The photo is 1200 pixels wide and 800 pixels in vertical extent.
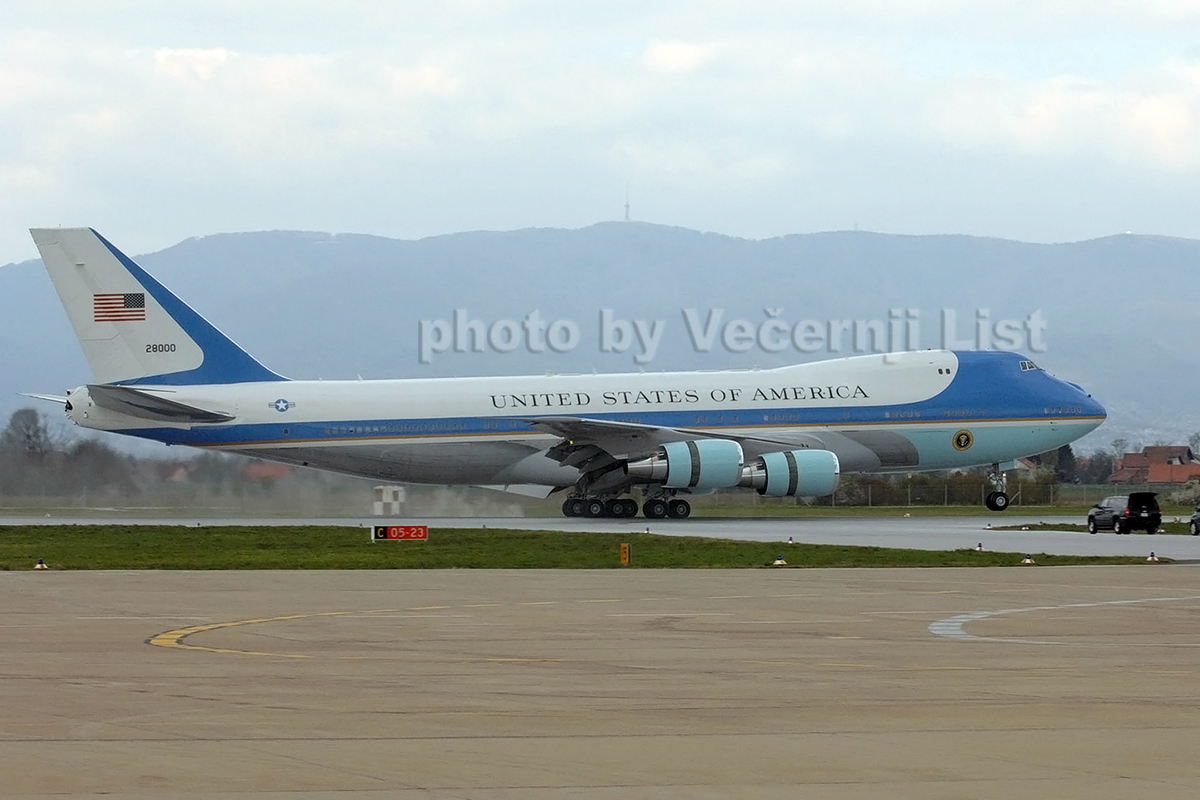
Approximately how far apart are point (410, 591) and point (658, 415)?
24256 mm

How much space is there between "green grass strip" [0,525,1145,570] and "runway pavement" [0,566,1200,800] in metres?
6.65

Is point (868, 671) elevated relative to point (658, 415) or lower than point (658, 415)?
lower

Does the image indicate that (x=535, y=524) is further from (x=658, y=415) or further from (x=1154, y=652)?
(x=1154, y=652)

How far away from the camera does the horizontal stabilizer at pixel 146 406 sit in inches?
1722

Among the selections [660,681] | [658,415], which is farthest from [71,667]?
[658,415]

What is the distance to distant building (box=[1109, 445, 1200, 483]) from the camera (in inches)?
4168

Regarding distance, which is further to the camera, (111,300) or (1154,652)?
(111,300)

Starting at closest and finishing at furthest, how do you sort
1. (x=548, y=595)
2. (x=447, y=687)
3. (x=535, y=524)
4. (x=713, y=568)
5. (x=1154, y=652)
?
(x=447, y=687)
(x=1154, y=652)
(x=548, y=595)
(x=713, y=568)
(x=535, y=524)

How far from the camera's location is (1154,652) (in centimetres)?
1498

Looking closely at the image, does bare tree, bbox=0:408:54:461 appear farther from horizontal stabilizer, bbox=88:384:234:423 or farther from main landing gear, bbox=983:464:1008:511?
main landing gear, bbox=983:464:1008:511

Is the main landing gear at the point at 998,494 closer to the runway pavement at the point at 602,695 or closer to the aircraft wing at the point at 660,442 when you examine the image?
the aircraft wing at the point at 660,442

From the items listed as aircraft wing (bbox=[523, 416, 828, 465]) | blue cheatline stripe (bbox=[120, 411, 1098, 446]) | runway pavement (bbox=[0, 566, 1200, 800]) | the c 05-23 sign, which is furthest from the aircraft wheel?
runway pavement (bbox=[0, 566, 1200, 800])

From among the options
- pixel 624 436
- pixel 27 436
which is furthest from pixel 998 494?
pixel 27 436

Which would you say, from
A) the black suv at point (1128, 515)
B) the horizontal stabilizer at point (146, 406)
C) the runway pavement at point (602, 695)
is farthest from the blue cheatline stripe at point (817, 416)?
the runway pavement at point (602, 695)
